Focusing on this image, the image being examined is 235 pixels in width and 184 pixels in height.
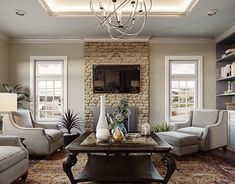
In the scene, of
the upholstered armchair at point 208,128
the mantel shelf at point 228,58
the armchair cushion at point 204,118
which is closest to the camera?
the upholstered armchair at point 208,128

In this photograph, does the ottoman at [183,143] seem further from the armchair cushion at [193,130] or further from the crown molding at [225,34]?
the crown molding at [225,34]

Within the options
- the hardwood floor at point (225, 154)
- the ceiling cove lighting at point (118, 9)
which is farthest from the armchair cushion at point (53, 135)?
the hardwood floor at point (225, 154)

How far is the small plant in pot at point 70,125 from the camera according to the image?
6.05m

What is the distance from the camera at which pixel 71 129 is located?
6.61 m

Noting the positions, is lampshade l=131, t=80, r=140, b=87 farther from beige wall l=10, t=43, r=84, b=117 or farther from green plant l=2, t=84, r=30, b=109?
green plant l=2, t=84, r=30, b=109

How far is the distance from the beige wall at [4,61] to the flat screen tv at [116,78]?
2.22m

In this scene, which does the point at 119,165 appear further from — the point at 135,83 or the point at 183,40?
the point at 183,40

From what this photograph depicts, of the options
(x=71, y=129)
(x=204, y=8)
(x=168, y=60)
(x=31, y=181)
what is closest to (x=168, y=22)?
(x=204, y=8)

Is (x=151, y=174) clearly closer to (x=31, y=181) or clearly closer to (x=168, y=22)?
(x=31, y=181)

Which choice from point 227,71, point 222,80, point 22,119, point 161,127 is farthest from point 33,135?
point 222,80

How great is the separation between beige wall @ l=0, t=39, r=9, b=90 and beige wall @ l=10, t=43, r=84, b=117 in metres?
0.12

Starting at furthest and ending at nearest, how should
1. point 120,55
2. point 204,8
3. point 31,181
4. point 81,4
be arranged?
1. point 120,55
2. point 81,4
3. point 204,8
4. point 31,181

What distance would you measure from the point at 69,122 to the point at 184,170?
326 cm

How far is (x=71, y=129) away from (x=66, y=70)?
151 centimetres
